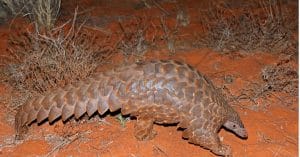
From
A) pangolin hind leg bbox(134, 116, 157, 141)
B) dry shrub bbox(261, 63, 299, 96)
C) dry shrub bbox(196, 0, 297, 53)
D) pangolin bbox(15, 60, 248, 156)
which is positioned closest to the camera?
pangolin bbox(15, 60, 248, 156)

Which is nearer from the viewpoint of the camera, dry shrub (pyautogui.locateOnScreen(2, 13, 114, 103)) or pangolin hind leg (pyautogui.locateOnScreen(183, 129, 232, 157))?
pangolin hind leg (pyautogui.locateOnScreen(183, 129, 232, 157))

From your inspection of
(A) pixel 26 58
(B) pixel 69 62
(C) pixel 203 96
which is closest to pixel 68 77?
(B) pixel 69 62

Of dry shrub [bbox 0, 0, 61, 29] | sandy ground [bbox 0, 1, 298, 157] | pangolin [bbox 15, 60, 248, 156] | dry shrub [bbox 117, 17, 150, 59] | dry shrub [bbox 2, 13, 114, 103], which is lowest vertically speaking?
sandy ground [bbox 0, 1, 298, 157]

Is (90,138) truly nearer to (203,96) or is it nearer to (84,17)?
(203,96)

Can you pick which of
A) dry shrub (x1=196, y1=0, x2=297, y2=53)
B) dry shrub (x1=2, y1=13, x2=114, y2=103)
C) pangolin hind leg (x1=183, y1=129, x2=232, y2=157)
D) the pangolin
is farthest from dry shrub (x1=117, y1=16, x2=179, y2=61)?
pangolin hind leg (x1=183, y1=129, x2=232, y2=157)

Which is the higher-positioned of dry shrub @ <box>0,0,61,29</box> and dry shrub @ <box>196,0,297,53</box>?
dry shrub @ <box>0,0,61,29</box>

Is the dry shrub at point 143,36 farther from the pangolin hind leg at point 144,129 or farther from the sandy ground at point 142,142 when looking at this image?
the pangolin hind leg at point 144,129

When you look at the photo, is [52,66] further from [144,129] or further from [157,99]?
[157,99]

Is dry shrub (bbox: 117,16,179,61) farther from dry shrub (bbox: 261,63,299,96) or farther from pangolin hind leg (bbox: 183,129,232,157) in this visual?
pangolin hind leg (bbox: 183,129,232,157)
